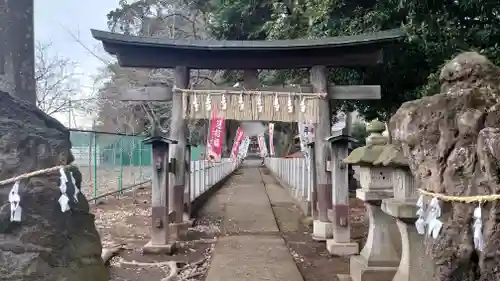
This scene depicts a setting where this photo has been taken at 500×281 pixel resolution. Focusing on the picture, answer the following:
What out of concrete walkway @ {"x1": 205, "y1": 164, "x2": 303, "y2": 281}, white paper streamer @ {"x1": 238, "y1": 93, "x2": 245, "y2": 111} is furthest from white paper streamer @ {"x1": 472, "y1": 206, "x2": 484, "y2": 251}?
white paper streamer @ {"x1": 238, "y1": 93, "x2": 245, "y2": 111}

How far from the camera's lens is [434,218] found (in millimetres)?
2359

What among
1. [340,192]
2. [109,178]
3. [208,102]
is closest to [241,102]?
[208,102]

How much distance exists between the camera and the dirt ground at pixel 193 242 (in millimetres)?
6759

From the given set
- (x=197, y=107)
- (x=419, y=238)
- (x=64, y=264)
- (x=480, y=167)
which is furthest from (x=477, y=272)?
(x=197, y=107)

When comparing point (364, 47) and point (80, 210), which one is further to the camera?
point (364, 47)

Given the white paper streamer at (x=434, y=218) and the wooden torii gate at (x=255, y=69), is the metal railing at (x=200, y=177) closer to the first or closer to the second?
the wooden torii gate at (x=255, y=69)

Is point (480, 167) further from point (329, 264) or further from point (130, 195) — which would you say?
point (130, 195)

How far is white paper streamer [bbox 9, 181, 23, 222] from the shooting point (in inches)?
89.6

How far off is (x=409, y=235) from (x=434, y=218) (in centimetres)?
125

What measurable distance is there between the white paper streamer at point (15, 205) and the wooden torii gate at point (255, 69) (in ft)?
21.1

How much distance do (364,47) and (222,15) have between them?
706 cm

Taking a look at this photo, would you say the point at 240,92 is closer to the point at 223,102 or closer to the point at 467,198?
the point at 223,102

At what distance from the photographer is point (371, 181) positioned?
536 centimetres

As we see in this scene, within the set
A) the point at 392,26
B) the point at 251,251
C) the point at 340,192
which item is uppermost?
the point at 392,26
